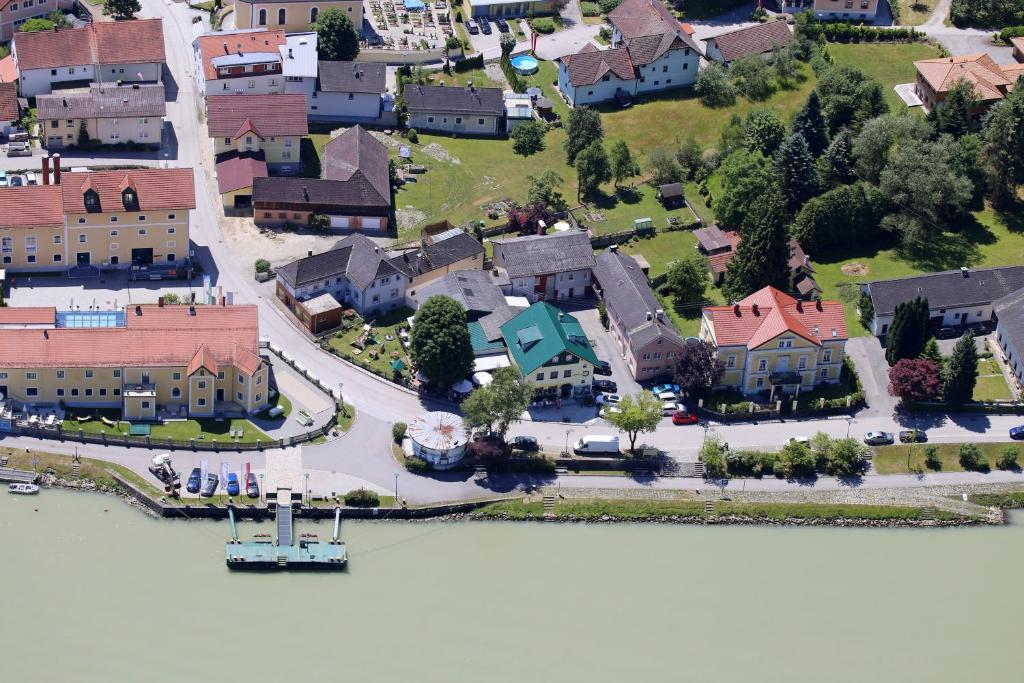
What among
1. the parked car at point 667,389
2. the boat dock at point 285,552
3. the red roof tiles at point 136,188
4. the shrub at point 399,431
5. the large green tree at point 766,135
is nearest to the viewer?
the boat dock at point 285,552

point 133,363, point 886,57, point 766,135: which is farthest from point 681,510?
point 886,57

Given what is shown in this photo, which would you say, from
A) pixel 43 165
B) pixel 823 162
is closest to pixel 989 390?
pixel 823 162

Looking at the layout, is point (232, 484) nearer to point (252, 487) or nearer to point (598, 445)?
point (252, 487)

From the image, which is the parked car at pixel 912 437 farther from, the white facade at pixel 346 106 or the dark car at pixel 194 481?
the white facade at pixel 346 106

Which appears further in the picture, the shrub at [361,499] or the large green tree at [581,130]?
the large green tree at [581,130]

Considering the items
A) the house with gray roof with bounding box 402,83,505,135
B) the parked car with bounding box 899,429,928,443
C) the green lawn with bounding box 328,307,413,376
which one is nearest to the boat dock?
the green lawn with bounding box 328,307,413,376

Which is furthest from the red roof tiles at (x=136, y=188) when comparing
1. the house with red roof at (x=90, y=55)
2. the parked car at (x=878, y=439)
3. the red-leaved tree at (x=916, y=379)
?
the red-leaved tree at (x=916, y=379)
